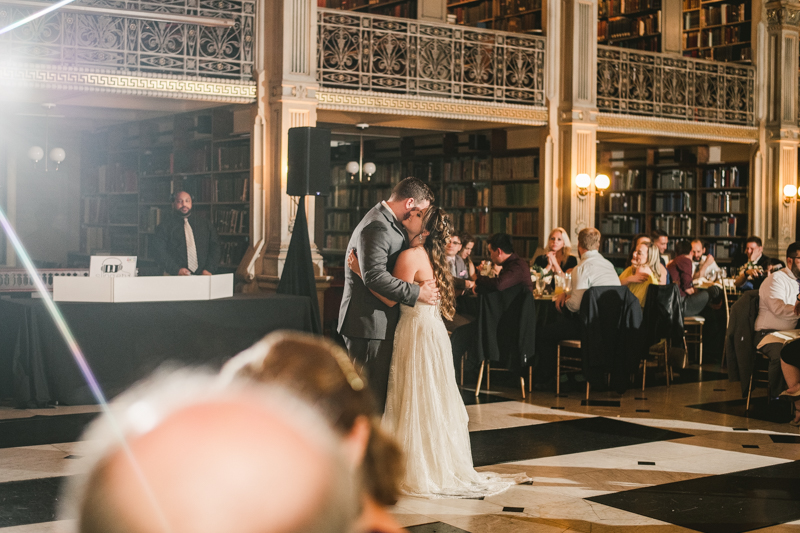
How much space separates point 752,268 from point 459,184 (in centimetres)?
429

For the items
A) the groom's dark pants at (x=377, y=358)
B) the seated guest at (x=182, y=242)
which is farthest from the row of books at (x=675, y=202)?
the groom's dark pants at (x=377, y=358)

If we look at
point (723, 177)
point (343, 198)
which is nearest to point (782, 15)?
point (723, 177)

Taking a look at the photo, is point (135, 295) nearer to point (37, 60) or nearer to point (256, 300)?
point (256, 300)

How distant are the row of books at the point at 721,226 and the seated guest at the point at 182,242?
8195mm

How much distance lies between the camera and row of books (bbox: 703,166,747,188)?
41.4ft

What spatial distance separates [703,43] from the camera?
42.5ft

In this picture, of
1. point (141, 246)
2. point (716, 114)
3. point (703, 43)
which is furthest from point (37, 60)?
point (703, 43)

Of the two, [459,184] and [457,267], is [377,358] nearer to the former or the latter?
[457,267]

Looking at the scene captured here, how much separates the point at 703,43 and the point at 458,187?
14.2 ft

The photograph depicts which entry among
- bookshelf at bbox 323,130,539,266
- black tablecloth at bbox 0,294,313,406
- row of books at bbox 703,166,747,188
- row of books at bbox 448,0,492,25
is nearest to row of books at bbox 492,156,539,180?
bookshelf at bbox 323,130,539,266

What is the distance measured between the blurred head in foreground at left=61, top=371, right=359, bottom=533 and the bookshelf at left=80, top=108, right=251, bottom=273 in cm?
946

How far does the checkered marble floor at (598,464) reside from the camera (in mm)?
3799

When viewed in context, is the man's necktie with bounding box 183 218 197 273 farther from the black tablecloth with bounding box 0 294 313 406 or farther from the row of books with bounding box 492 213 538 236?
the row of books with bounding box 492 213 538 236

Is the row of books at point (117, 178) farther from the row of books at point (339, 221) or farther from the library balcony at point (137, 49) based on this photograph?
the library balcony at point (137, 49)
